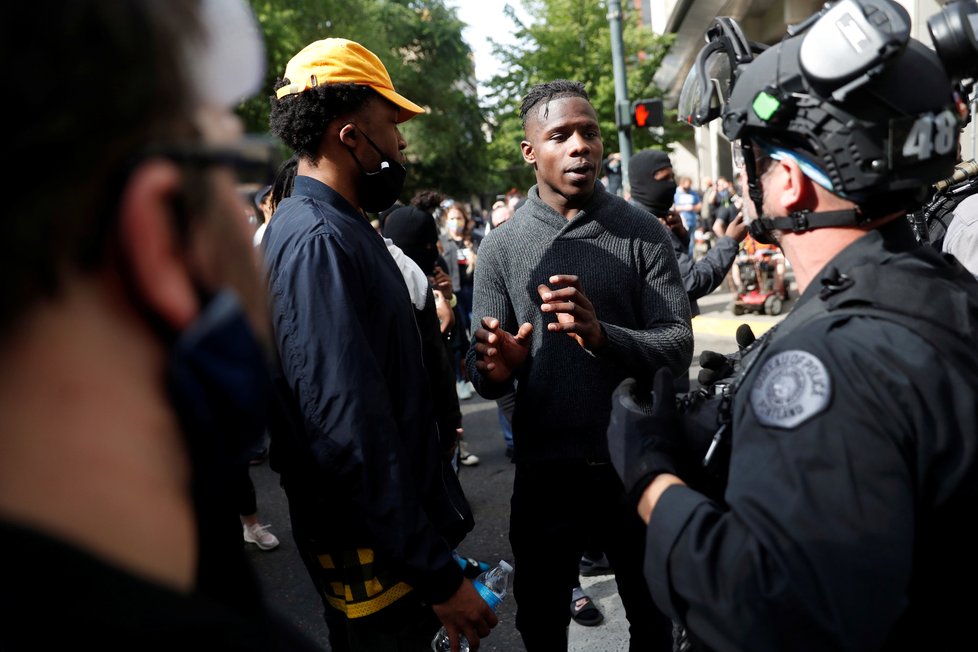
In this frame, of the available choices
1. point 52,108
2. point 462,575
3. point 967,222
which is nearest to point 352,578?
point 462,575

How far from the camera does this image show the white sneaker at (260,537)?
4.42 m

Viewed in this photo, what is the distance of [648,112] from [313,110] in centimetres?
923

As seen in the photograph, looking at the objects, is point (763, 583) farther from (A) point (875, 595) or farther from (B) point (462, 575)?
(B) point (462, 575)

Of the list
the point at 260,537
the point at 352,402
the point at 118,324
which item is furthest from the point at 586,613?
the point at 118,324

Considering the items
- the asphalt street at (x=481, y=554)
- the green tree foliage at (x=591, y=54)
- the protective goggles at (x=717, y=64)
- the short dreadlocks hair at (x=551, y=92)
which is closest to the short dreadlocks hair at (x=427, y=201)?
the asphalt street at (x=481, y=554)

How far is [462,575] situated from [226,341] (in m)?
1.32

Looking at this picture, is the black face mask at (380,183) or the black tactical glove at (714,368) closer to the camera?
the black tactical glove at (714,368)

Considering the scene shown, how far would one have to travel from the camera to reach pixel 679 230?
507cm

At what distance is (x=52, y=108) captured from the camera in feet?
1.92

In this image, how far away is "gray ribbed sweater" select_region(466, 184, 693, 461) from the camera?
257 cm

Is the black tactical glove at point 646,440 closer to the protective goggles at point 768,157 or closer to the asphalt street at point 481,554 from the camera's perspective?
the protective goggles at point 768,157

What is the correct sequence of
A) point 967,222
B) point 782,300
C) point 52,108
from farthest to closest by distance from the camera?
point 782,300, point 967,222, point 52,108

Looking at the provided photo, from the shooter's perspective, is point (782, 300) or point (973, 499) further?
point (782, 300)

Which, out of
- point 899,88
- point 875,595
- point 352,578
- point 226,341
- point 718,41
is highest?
point 718,41
